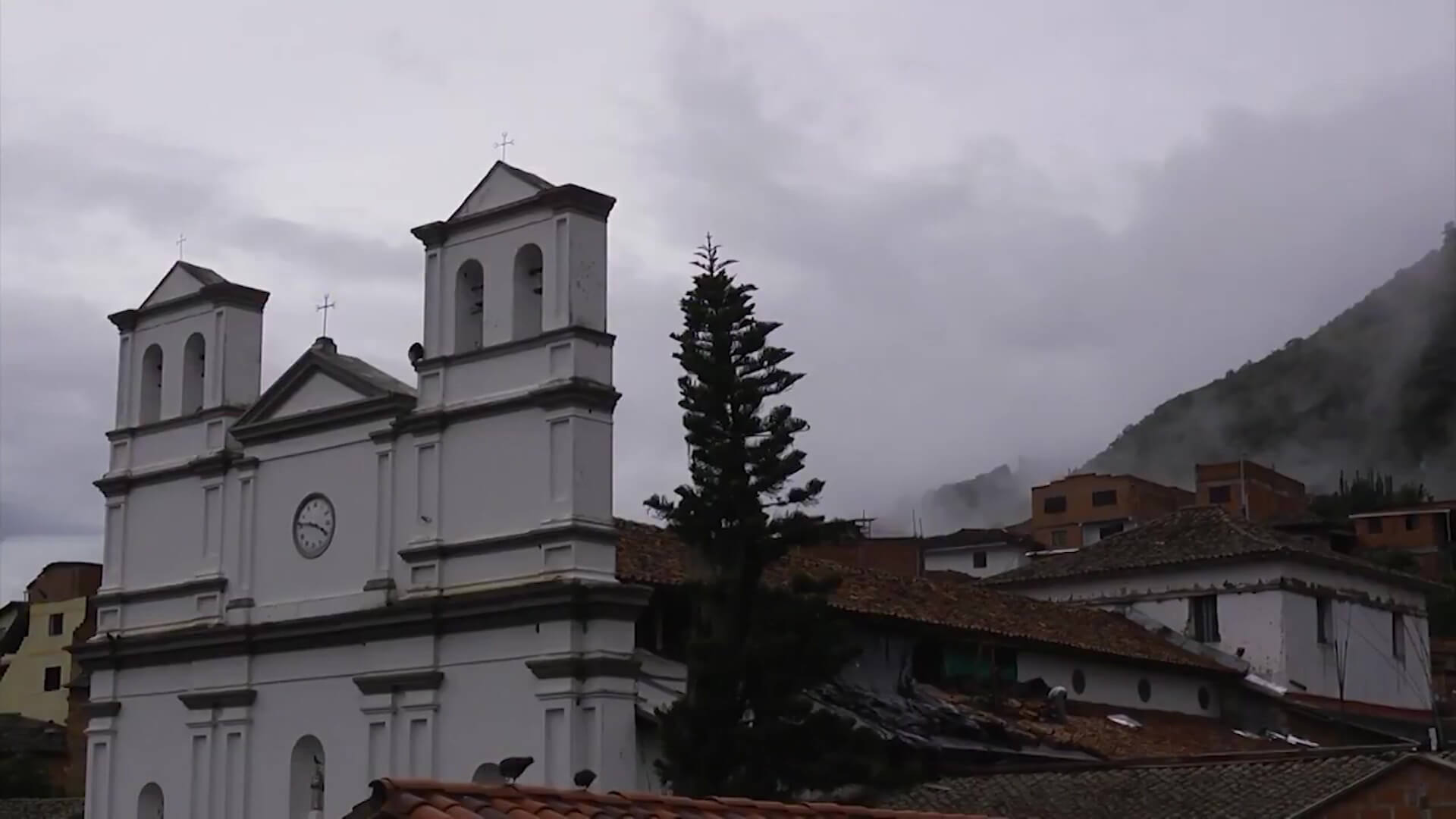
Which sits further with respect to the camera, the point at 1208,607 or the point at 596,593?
the point at 1208,607

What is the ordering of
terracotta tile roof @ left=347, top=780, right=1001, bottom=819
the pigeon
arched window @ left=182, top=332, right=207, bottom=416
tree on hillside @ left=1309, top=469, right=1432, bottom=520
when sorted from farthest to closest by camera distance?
tree on hillside @ left=1309, top=469, right=1432, bottom=520, arched window @ left=182, top=332, right=207, bottom=416, the pigeon, terracotta tile roof @ left=347, top=780, right=1001, bottom=819

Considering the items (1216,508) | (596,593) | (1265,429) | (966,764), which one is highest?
(1265,429)

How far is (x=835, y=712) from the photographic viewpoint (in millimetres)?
25750

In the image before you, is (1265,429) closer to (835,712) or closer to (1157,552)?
(1157,552)

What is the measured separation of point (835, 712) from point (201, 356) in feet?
38.4

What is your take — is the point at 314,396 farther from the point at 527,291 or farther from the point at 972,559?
the point at 972,559

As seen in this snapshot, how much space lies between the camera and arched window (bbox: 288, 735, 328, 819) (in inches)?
1061

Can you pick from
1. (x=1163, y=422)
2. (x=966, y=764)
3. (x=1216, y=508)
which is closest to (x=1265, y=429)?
(x=1163, y=422)

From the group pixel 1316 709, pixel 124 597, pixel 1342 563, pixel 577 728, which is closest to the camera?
pixel 577 728

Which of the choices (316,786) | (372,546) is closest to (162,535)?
(372,546)

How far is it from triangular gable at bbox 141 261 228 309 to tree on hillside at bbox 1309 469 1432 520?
190 feet

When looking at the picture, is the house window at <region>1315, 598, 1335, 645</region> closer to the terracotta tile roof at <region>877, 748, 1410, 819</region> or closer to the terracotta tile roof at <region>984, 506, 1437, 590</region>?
the terracotta tile roof at <region>984, 506, 1437, 590</region>

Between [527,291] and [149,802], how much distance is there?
9.79 metres

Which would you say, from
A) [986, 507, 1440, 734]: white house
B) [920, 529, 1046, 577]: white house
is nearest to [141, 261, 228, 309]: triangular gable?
[986, 507, 1440, 734]: white house
